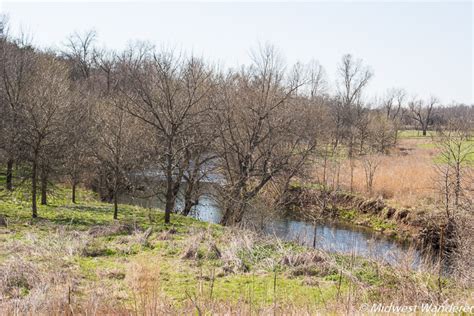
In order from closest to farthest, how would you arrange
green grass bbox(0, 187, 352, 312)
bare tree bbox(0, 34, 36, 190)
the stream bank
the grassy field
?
the grassy field
green grass bbox(0, 187, 352, 312)
the stream bank
bare tree bbox(0, 34, 36, 190)

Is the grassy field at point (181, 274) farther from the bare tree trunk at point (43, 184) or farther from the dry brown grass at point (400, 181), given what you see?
the dry brown grass at point (400, 181)

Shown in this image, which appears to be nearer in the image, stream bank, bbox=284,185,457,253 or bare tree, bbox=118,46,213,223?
bare tree, bbox=118,46,213,223

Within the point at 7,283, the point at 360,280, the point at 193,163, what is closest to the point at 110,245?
the point at 7,283

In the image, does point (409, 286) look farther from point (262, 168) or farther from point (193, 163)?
point (193, 163)

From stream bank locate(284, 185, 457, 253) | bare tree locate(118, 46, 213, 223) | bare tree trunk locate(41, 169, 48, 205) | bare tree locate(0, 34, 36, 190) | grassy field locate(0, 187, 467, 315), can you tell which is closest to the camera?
grassy field locate(0, 187, 467, 315)

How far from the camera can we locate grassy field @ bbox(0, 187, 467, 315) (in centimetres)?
516

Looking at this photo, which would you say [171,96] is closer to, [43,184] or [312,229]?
[43,184]

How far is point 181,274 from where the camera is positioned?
8641 millimetres

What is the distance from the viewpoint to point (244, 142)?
18.2 meters

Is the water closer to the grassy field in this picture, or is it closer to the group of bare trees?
the group of bare trees

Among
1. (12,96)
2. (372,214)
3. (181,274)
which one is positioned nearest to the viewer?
(181,274)

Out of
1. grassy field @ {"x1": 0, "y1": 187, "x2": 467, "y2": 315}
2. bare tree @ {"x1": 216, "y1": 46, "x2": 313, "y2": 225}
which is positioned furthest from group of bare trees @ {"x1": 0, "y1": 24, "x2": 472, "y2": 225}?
grassy field @ {"x1": 0, "y1": 187, "x2": 467, "y2": 315}

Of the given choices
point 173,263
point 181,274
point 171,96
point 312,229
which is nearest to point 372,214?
point 312,229

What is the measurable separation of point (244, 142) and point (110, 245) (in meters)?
8.81
